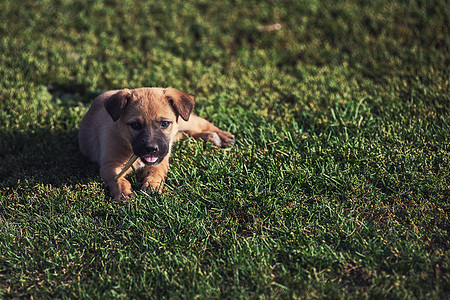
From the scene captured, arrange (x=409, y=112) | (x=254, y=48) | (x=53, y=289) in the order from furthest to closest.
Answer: (x=254, y=48)
(x=409, y=112)
(x=53, y=289)

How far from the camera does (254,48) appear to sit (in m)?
7.09

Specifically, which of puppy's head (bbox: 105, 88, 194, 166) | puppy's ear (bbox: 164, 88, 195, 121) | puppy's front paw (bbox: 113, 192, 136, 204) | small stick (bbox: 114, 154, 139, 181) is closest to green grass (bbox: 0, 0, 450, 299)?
puppy's front paw (bbox: 113, 192, 136, 204)

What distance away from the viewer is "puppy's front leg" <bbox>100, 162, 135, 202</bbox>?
4047mm

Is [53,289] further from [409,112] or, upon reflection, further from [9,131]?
[409,112]

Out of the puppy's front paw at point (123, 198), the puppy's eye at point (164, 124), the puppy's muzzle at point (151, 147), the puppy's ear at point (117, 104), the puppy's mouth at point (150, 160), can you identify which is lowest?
the puppy's front paw at point (123, 198)

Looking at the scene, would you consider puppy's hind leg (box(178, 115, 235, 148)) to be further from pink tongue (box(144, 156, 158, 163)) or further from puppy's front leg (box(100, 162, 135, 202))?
puppy's front leg (box(100, 162, 135, 202))

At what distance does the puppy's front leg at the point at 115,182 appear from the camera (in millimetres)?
4047

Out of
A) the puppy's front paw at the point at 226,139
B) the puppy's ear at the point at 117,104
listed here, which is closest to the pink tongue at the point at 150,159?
the puppy's ear at the point at 117,104

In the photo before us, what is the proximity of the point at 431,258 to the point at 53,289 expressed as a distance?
280 cm

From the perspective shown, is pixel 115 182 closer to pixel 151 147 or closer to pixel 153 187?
pixel 153 187

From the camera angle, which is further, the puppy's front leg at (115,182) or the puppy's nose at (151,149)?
the puppy's front leg at (115,182)

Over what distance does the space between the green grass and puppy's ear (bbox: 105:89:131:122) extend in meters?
0.70

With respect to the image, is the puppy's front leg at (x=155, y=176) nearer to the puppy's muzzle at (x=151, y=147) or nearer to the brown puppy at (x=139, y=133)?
the brown puppy at (x=139, y=133)

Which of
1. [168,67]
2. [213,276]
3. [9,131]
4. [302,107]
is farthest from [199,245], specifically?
Result: [168,67]
